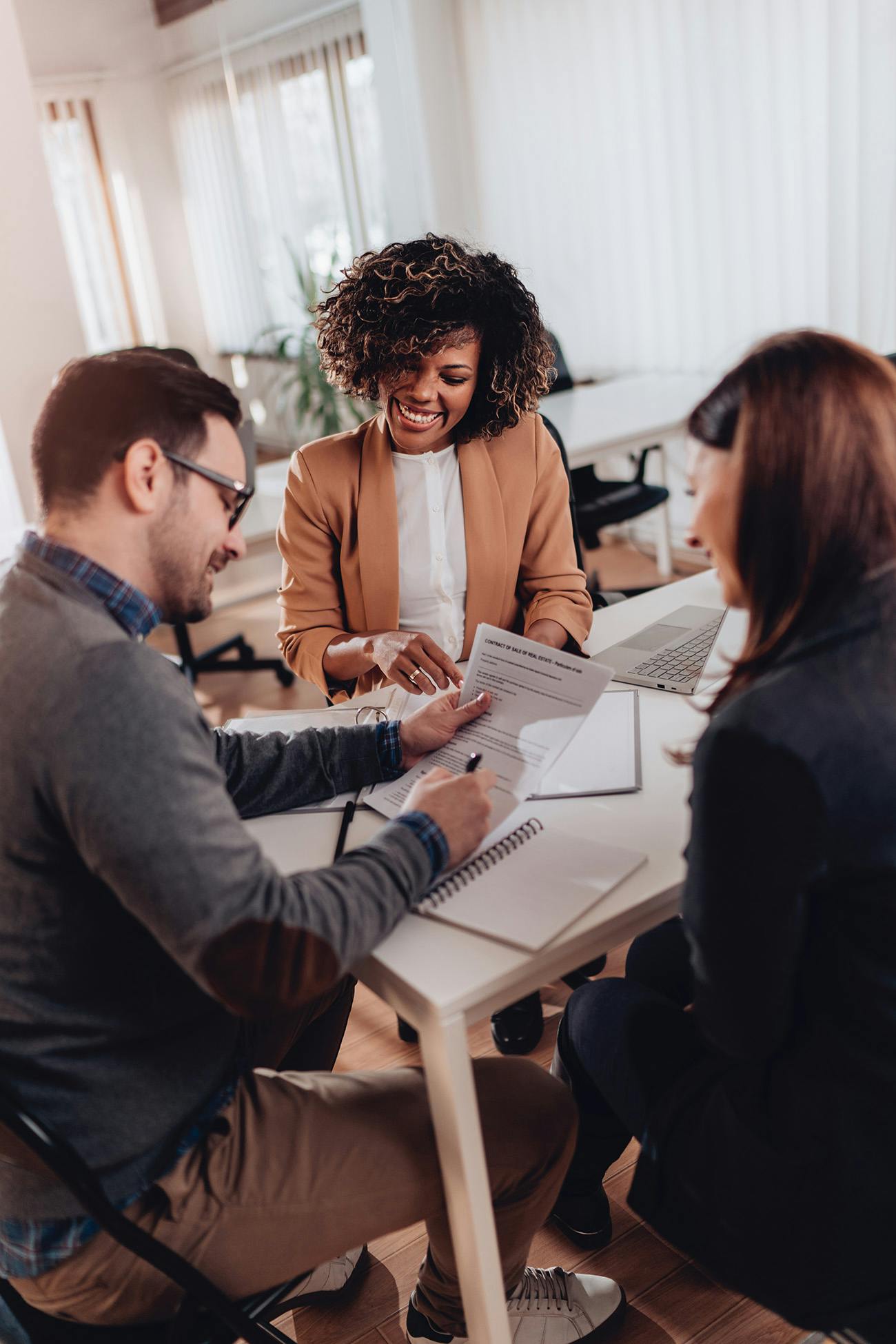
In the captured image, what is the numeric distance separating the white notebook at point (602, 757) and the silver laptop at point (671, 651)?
7 cm

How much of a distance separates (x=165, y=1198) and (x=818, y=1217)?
24.5 inches

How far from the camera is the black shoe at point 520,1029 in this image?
6.50 feet

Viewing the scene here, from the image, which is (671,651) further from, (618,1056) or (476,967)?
(476,967)

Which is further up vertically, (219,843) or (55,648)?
(55,648)

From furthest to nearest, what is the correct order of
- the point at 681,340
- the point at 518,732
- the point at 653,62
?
the point at 681,340 < the point at 653,62 < the point at 518,732

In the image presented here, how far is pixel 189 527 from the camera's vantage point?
108 cm

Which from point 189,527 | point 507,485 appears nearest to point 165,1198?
point 189,527

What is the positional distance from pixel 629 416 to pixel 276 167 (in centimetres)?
222

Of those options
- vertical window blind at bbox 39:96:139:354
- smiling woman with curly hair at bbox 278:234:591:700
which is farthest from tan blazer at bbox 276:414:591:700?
vertical window blind at bbox 39:96:139:354

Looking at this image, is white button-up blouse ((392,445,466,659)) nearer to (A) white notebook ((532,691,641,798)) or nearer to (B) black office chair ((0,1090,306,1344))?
(A) white notebook ((532,691,641,798))

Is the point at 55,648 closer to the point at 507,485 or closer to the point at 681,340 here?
the point at 507,485

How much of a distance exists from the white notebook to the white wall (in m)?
2.60

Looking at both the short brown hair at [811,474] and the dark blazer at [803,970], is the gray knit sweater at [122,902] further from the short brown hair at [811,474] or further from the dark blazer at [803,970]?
the short brown hair at [811,474]

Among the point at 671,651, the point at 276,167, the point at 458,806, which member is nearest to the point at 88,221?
the point at 276,167
